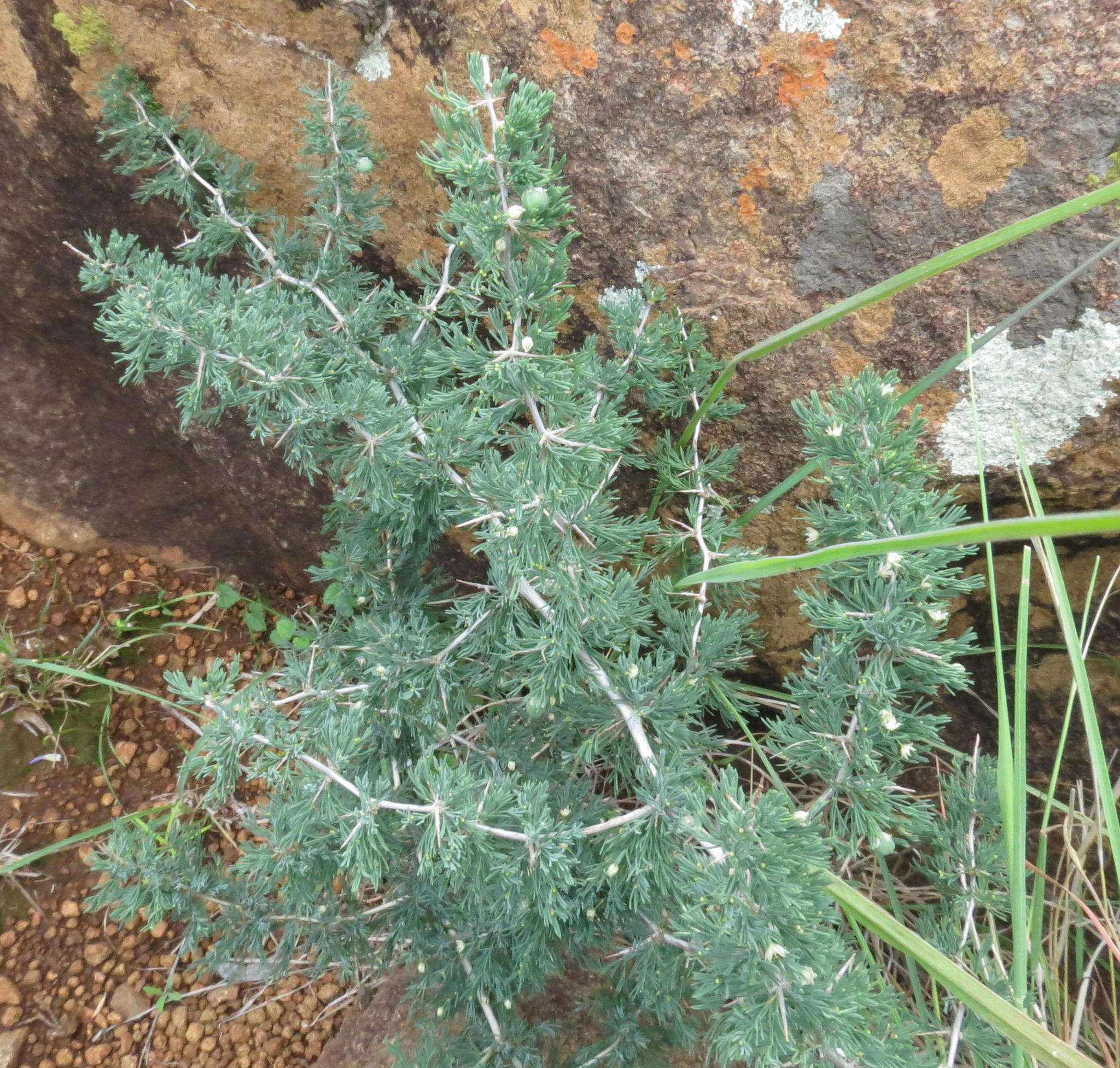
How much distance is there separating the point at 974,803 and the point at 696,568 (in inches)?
22.3

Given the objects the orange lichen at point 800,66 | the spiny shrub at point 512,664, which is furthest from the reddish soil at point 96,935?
the orange lichen at point 800,66

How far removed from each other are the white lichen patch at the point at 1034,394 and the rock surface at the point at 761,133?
2 centimetres

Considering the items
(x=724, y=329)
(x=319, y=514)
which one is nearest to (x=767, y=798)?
(x=724, y=329)

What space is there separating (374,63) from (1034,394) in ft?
4.35

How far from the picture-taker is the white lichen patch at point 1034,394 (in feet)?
4.59

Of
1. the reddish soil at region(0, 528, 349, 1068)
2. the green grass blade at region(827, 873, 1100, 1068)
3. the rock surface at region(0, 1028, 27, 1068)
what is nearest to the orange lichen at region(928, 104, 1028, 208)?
the green grass blade at region(827, 873, 1100, 1068)

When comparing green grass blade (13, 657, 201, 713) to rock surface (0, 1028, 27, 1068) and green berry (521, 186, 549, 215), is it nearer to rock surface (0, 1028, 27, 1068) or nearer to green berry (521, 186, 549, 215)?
rock surface (0, 1028, 27, 1068)

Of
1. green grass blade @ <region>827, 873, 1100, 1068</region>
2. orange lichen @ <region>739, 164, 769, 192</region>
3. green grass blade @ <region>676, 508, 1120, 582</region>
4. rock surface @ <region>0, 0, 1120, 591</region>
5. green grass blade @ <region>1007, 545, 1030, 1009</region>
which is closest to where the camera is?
green grass blade @ <region>676, 508, 1120, 582</region>

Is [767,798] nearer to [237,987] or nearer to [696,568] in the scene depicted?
[696,568]

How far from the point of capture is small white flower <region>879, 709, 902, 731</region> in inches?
40.6

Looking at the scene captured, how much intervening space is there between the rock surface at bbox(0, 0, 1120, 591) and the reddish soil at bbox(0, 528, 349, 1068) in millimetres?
1226

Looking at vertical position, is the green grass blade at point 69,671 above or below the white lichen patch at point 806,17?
below

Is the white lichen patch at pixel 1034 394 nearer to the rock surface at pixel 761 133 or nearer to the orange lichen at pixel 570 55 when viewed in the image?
the rock surface at pixel 761 133

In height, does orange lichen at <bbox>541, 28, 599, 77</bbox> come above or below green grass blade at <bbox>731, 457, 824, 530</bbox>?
above
